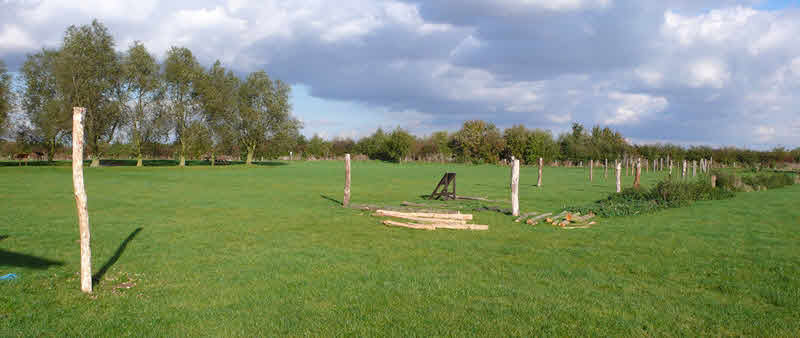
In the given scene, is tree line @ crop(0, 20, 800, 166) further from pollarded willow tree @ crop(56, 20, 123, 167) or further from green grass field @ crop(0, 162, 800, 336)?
green grass field @ crop(0, 162, 800, 336)

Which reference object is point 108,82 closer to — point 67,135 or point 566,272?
point 67,135

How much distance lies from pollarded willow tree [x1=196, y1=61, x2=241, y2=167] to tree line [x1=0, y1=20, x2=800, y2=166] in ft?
0.41

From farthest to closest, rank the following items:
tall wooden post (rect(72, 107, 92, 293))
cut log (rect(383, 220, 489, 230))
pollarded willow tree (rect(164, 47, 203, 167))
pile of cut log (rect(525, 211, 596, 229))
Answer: pollarded willow tree (rect(164, 47, 203, 167)) → pile of cut log (rect(525, 211, 596, 229)) → cut log (rect(383, 220, 489, 230)) → tall wooden post (rect(72, 107, 92, 293))

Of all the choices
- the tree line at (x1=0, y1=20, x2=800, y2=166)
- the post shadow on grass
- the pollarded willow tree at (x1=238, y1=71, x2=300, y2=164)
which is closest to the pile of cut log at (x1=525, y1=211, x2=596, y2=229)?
the post shadow on grass

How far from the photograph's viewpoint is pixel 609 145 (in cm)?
7219

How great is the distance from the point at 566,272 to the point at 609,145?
72211mm

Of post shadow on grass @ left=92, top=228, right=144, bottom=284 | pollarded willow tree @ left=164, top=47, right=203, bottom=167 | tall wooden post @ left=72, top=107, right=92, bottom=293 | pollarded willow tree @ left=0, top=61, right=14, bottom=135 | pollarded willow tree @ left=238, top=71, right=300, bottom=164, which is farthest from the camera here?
pollarded willow tree @ left=238, top=71, right=300, bottom=164

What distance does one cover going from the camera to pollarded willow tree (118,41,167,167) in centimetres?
4728

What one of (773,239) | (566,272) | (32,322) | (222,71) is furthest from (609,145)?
(32,322)

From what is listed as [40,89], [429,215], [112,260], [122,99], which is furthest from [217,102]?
[112,260]

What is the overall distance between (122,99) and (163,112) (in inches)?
194

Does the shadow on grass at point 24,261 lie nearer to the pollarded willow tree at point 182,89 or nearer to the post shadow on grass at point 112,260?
the post shadow on grass at point 112,260

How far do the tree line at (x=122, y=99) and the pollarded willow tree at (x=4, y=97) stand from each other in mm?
97

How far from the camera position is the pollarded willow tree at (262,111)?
6222 centimetres
